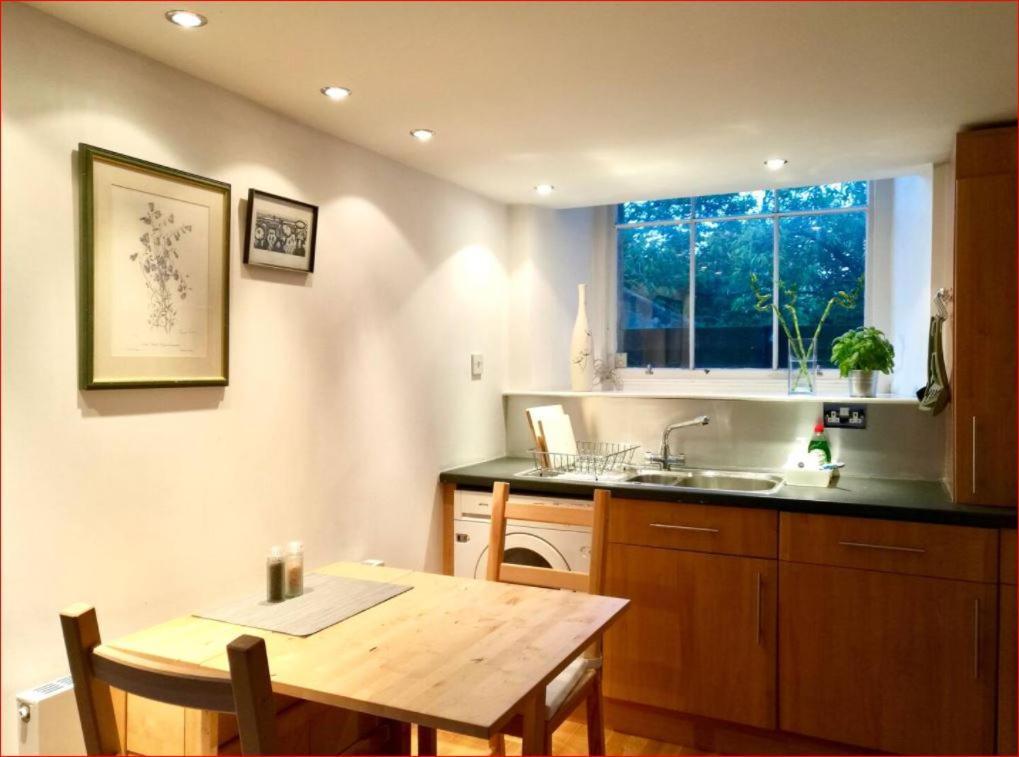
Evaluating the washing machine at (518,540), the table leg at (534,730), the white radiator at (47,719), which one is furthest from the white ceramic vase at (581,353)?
the white radiator at (47,719)

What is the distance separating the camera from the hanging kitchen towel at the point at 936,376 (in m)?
2.71

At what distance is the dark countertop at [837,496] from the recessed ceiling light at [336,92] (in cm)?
153

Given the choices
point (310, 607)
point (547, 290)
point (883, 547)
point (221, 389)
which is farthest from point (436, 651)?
point (547, 290)

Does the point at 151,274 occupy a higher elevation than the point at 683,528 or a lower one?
higher

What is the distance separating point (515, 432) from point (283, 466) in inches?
60.6

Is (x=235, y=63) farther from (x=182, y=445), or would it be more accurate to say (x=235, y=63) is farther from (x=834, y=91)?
(x=834, y=91)

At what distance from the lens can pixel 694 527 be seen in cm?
278

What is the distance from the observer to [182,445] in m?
2.06

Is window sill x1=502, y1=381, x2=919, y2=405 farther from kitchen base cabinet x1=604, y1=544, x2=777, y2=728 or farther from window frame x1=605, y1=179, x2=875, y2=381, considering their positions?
kitchen base cabinet x1=604, y1=544, x2=777, y2=728

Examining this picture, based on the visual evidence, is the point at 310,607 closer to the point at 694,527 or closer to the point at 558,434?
the point at 694,527

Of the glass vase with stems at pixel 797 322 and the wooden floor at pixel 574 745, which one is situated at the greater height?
the glass vase with stems at pixel 797 322

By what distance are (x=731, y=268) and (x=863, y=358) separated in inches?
37.0

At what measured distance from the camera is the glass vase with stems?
3527mm

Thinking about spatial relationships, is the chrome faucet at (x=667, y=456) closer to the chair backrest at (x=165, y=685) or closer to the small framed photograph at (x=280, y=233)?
the small framed photograph at (x=280, y=233)
